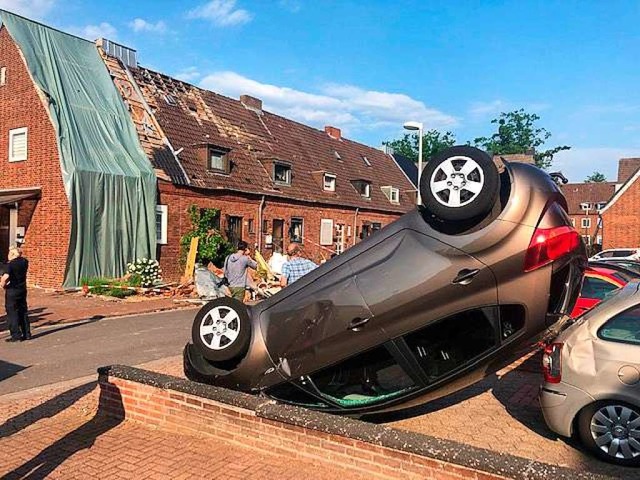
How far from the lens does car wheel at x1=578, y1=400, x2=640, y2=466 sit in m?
4.57

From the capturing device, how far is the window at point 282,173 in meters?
26.8

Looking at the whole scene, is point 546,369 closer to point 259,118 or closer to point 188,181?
→ point 188,181

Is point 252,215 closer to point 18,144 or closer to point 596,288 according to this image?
point 18,144

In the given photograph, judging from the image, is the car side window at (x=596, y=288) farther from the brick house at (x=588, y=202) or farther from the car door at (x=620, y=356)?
the brick house at (x=588, y=202)

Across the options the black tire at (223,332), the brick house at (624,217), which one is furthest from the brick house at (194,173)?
the brick house at (624,217)

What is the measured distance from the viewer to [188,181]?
21.3 m

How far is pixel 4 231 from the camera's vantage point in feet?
68.1

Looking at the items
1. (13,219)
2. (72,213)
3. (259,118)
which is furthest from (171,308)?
(259,118)

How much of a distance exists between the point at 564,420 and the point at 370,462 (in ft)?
6.64

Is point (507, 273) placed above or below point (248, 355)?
above

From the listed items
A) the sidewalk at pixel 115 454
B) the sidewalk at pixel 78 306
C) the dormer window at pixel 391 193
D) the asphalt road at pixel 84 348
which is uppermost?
the dormer window at pixel 391 193

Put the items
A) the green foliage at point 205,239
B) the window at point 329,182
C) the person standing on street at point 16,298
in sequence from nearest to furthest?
1. the person standing on street at point 16,298
2. the green foliage at point 205,239
3. the window at point 329,182

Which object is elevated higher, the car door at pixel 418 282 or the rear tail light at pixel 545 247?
the rear tail light at pixel 545 247

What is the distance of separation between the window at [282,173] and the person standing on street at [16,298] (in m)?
17.2
